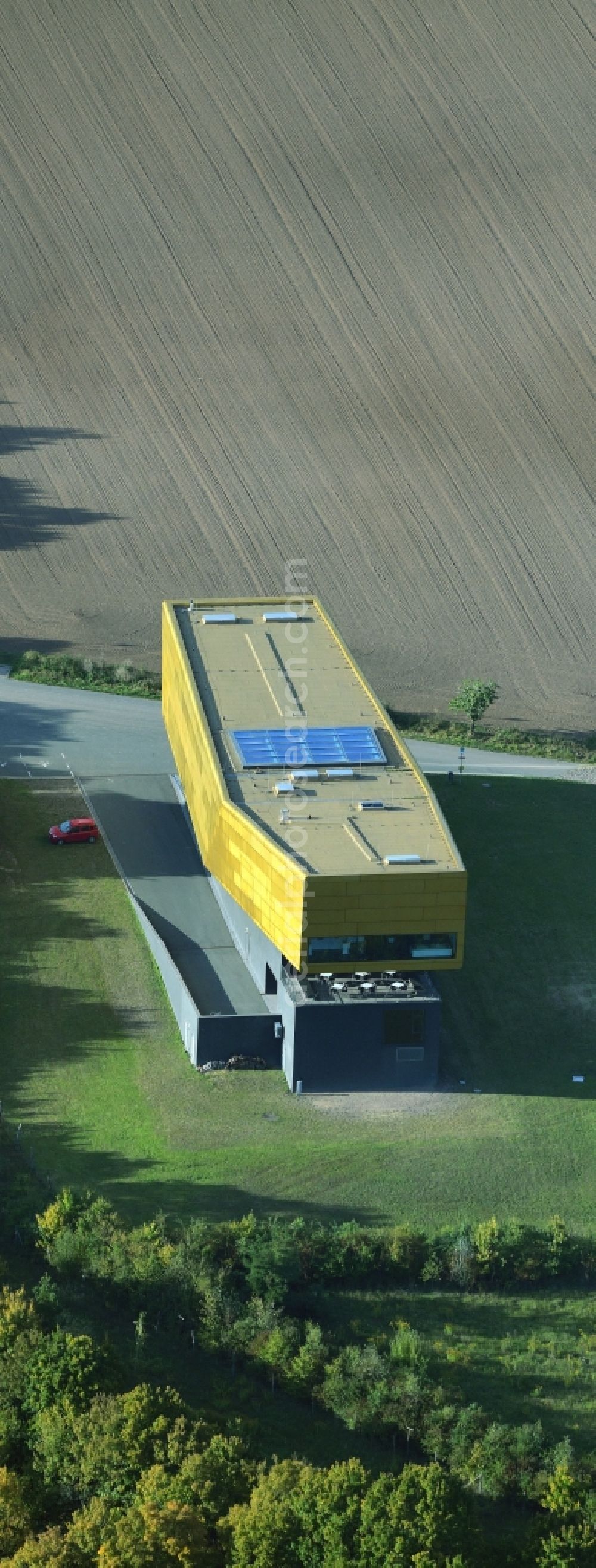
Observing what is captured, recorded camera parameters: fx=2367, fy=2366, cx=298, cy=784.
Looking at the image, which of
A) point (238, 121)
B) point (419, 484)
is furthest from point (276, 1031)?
point (238, 121)

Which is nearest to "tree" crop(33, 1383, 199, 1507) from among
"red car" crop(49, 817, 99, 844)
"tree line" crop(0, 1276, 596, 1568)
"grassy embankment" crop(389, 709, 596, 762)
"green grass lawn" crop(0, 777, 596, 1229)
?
"tree line" crop(0, 1276, 596, 1568)

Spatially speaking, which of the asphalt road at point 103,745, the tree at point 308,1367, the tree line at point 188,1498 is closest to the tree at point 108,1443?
the tree line at point 188,1498

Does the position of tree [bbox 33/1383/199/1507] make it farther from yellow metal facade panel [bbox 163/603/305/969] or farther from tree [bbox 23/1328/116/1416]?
yellow metal facade panel [bbox 163/603/305/969]

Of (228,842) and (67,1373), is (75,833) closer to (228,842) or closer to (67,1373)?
(228,842)

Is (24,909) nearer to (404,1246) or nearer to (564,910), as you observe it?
(564,910)

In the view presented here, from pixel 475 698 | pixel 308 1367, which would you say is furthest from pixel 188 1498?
pixel 475 698

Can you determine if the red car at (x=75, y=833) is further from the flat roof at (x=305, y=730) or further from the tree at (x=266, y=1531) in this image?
the tree at (x=266, y=1531)
